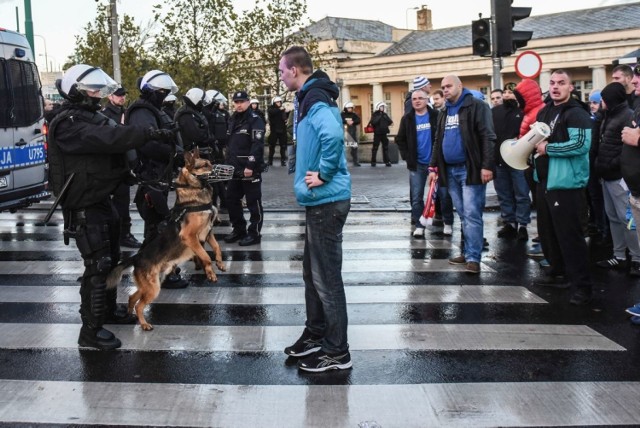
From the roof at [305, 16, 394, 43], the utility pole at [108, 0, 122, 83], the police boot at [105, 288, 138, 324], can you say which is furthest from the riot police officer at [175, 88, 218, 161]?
the roof at [305, 16, 394, 43]

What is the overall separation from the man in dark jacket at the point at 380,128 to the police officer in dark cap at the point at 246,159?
1383cm

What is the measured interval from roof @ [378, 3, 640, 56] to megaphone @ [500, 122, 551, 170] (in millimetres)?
44577

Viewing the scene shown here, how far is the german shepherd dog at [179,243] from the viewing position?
6047mm

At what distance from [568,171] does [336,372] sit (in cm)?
312

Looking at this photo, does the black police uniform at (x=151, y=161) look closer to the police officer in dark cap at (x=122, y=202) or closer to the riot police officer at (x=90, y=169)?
the police officer in dark cap at (x=122, y=202)

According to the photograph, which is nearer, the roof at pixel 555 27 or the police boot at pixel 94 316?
the police boot at pixel 94 316

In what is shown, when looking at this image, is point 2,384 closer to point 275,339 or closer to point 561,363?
point 275,339

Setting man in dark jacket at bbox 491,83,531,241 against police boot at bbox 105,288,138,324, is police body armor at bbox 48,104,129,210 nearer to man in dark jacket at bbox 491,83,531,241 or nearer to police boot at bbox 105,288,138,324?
police boot at bbox 105,288,138,324

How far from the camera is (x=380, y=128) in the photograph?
23.6 meters

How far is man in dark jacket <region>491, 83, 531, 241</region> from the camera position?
10.3 m

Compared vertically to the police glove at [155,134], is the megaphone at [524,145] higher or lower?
lower

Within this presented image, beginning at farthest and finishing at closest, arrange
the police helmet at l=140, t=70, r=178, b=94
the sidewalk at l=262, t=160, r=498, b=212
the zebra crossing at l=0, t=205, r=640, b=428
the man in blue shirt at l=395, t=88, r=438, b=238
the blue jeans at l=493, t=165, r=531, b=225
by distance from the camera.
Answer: the sidewalk at l=262, t=160, r=498, b=212 < the man in blue shirt at l=395, t=88, r=438, b=238 < the blue jeans at l=493, t=165, r=531, b=225 < the police helmet at l=140, t=70, r=178, b=94 < the zebra crossing at l=0, t=205, r=640, b=428

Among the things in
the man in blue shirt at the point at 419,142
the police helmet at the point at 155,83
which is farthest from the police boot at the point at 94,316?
the man in blue shirt at the point at 419,142

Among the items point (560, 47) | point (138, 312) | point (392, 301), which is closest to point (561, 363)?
point (392, 301)
